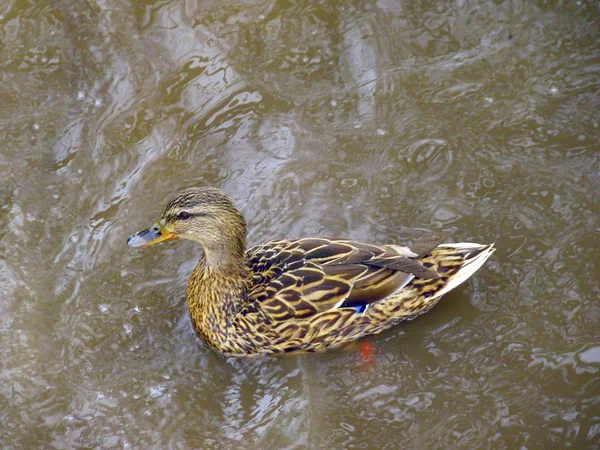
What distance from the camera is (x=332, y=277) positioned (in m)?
6.14

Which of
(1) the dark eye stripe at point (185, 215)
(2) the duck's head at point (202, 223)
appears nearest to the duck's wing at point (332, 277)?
(2) the duck's head at point (202, 223)

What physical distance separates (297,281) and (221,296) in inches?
25.4

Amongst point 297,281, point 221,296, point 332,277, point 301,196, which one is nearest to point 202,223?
point 221,296

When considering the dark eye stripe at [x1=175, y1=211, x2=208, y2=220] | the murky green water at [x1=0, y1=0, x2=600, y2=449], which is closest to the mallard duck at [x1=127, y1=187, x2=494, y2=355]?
the dark eye stripe at [x1=175, y1=211, x2=208, y2=220]

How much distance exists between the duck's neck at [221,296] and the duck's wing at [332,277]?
0.19 meters

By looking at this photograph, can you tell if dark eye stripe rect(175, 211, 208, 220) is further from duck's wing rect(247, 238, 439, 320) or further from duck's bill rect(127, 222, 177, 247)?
duck's wing rect(247, 238, 439, 320)

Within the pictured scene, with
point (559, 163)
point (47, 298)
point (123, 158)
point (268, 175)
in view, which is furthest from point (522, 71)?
point (47, 298)

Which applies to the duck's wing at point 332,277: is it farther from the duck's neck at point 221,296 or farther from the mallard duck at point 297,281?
the duck's neck at point 221,296

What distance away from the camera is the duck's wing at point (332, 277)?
6145 mm

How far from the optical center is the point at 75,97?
25.8 feet

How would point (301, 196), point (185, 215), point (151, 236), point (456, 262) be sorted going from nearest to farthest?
point (185, 215) < point (151, 236) < point (456, 262) < point (301, 196)

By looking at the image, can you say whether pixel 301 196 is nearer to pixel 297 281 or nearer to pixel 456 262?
pixel 297 281

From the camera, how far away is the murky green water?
5.88 m

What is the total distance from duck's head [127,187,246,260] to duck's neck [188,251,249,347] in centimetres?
10
